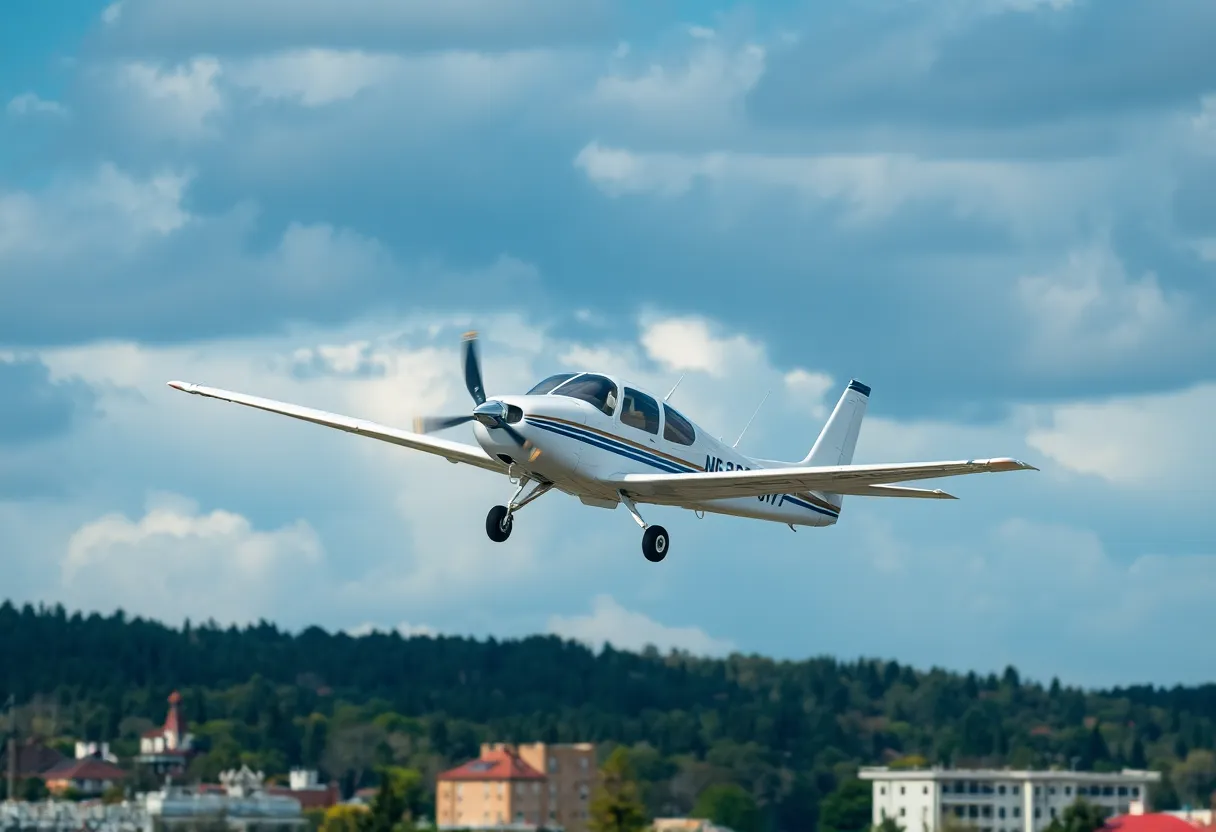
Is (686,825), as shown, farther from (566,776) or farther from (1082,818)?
(1082,818)

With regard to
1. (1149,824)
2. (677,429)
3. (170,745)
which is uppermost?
(677,429)

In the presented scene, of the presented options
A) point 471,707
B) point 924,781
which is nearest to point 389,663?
point 471,707

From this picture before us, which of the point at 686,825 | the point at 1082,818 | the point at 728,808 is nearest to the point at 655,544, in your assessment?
the point at 1082,818

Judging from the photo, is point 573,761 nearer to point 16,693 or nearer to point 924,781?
point 924,781

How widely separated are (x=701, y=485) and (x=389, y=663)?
10766 centimetres

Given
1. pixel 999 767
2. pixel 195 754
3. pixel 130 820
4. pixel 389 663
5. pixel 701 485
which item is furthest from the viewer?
pixel 389 663

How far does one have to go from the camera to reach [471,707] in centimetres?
12075

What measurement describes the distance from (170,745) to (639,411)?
8871 cm

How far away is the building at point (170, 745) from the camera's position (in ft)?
375

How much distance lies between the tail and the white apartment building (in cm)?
5067

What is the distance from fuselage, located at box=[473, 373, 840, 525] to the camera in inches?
1391

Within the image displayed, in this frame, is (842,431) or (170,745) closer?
(842,431)

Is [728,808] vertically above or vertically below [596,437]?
below

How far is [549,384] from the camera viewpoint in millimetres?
36531
